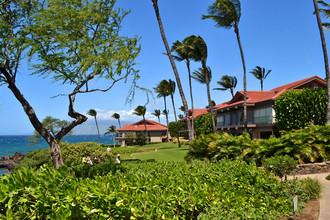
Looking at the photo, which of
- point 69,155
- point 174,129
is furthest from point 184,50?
point 174,129

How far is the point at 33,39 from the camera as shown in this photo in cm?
1329

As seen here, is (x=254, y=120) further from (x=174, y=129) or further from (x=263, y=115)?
(x=174, y=129)

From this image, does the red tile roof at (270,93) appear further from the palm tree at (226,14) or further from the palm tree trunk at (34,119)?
the palm tree trunk at (34,119)

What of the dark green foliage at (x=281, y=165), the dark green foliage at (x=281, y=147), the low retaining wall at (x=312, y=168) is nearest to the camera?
the dark green foliage at (x=281, y=165)

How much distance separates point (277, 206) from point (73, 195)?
5379 mm

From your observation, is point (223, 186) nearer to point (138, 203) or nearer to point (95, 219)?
point (138, 203)

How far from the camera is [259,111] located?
1411 inches

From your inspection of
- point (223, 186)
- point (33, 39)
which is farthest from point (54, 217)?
point (33, 39)

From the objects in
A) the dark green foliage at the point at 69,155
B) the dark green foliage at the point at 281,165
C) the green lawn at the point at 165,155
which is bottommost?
the green lawn at the point at 165,155

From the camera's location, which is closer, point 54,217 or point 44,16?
point 54,217

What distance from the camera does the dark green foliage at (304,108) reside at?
1083 inches

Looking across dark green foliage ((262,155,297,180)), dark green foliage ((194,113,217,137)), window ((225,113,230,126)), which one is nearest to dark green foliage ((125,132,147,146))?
dark green foliage ((194,113,217,137))

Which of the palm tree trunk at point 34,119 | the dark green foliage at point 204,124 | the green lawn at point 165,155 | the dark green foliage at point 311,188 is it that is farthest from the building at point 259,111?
the palm tree trunk at point 34,119

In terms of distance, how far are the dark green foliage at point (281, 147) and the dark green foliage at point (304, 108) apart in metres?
12.8
